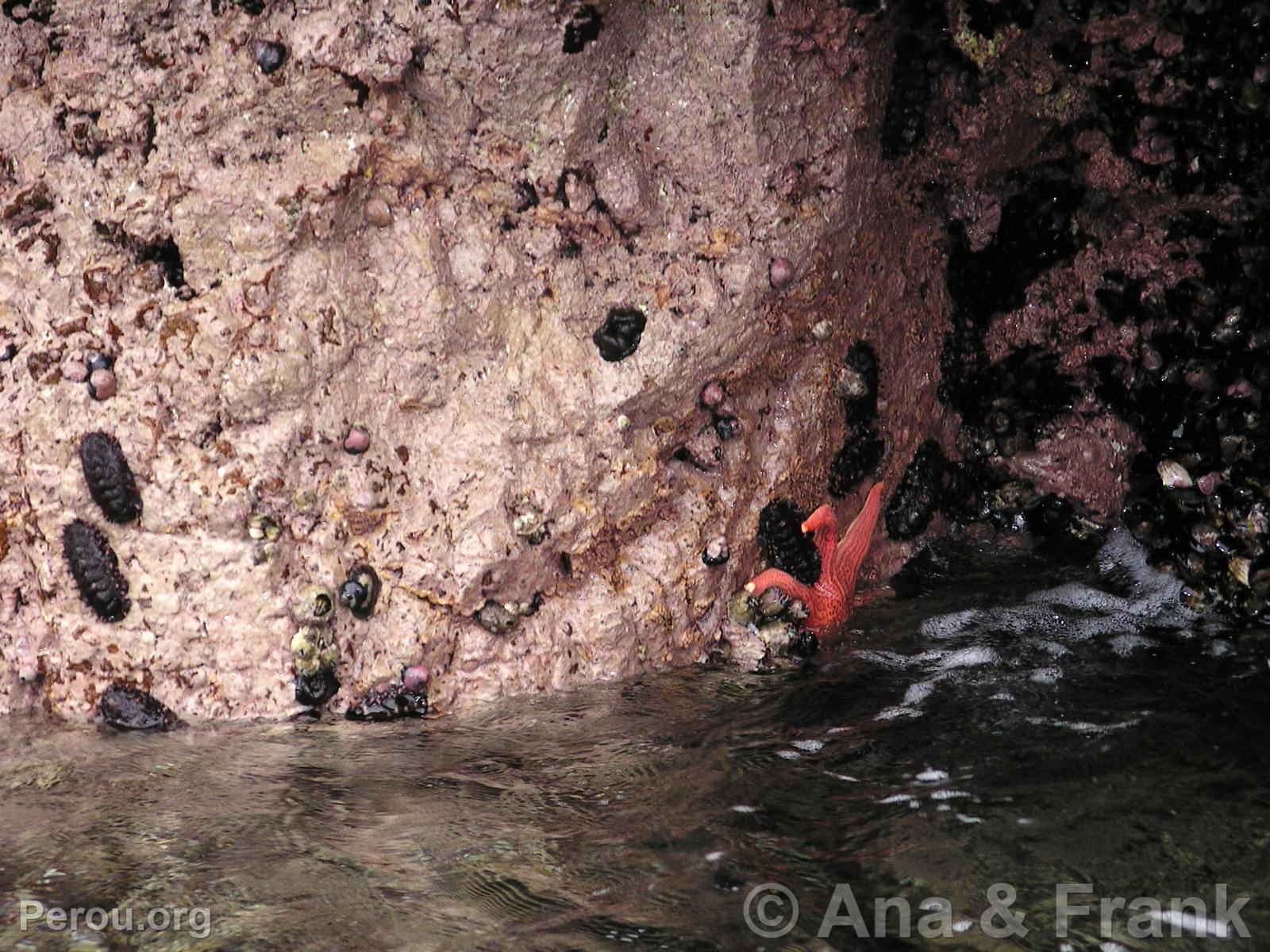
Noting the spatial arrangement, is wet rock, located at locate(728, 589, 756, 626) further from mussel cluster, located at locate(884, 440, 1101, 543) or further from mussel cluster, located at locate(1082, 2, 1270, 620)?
mussel cluster, located at locate(1082, 2, 1270, 620)

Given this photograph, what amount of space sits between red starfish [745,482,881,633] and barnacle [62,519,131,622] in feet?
7.45

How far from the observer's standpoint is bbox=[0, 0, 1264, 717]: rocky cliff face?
12.2 ft

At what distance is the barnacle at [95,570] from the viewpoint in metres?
3.77

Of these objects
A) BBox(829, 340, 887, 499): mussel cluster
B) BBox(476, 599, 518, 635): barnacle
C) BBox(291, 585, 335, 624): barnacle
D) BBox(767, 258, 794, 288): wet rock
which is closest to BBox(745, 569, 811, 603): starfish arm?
BBox(829, 340, 887, 499): mussel cluster

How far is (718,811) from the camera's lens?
3.06m

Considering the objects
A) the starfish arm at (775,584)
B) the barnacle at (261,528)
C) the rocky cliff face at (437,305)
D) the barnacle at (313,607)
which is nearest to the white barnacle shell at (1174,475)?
the rocky cliff face at (437,305)

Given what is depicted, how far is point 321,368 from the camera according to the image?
3861mm

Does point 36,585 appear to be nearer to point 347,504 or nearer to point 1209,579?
point 347,504

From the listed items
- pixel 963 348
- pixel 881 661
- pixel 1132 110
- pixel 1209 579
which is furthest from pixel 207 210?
pixel 1209 579

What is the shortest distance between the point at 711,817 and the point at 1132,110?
10.7ft

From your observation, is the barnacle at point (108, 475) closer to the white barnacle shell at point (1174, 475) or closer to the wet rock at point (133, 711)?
the wet rock at point (133, 711)

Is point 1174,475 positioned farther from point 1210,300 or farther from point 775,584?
point 775,584

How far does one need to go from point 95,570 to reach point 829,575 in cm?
269

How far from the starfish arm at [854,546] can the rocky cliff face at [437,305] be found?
25cm
